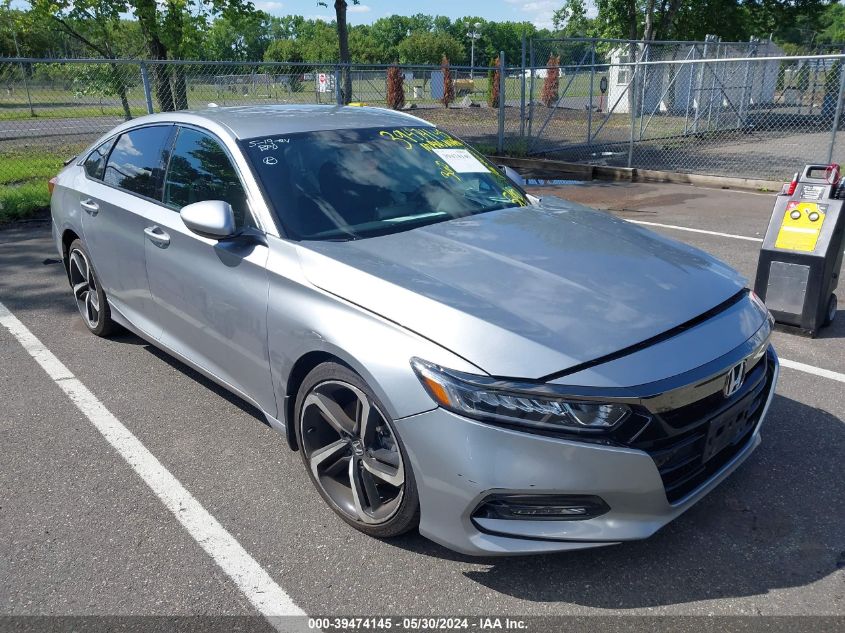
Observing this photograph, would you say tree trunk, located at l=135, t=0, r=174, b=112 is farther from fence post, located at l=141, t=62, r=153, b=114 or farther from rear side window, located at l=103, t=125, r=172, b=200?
rear side window, located at l=103, t=125, r=172, b=200

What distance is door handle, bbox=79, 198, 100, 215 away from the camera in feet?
15.2

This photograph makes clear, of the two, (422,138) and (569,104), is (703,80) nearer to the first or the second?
(569,104)

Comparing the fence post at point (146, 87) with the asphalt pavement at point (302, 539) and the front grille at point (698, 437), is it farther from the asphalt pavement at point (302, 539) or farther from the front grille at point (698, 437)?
the front grille at point (698, 437)

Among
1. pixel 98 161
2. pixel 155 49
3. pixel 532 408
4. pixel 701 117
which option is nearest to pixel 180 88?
pixel 155 49

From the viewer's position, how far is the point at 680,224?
877cm

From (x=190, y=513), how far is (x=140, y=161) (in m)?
2.32

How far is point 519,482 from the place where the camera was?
7.73 ft

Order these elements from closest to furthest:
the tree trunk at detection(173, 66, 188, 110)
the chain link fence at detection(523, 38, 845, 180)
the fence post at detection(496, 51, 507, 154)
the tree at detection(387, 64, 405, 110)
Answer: the tree trunk at detection(173, 66, 188, 110)
the fence post at detection(496, 51, 507, 154)
the chain link fence at detection(523, 38, 845, 180)
the tree at detection(387, 64, 405, 110)

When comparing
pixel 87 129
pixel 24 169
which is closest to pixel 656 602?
pixel 24 169

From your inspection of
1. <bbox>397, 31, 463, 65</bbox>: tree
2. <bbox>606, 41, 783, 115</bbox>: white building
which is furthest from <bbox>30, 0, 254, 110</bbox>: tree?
<bbox>397, 31, 463, 65</bbox>: tree

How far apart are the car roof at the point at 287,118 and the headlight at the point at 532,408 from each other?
2.03 metres

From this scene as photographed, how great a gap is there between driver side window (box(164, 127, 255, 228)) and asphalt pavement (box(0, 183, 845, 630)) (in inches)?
47.4

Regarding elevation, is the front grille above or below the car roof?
below

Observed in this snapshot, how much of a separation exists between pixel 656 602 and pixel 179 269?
2759 mm
